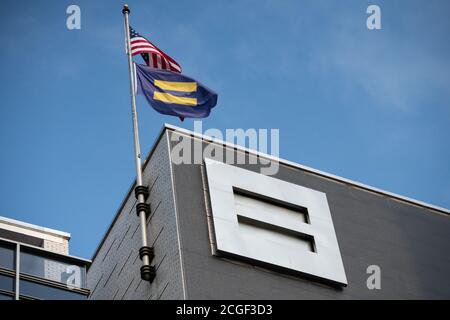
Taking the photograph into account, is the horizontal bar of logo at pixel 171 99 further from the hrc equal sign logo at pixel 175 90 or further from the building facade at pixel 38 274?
the building facade at pixel 38 274

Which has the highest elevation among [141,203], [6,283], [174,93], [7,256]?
[174,93]

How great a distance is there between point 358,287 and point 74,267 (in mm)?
8663

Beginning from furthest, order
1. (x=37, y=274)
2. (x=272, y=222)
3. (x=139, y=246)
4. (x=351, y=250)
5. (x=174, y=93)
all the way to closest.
Answer: 1. (x=174, y=93)
2. (x=351, y=250)
3. (x=37, y=274)
4. (x=272, y=222)
5. (x=139, y=246)

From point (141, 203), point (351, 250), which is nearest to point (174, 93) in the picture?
point (141, 203)

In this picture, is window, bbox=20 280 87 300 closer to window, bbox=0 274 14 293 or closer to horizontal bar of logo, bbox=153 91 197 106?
window, bbox=0 274 14 293

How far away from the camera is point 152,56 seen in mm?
35156

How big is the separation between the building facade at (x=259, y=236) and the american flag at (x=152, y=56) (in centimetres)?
501

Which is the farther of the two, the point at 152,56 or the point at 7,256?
the point at 152,56

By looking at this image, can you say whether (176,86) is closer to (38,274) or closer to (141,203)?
(141,203)

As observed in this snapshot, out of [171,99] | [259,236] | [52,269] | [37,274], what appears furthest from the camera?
[171,99]

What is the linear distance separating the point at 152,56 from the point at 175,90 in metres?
2.36

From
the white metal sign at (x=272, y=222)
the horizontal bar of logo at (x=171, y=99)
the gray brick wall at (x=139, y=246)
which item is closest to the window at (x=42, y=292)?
the gray brick wall at (x=139, y=246)

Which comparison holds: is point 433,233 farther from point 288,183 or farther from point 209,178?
point 209,178
